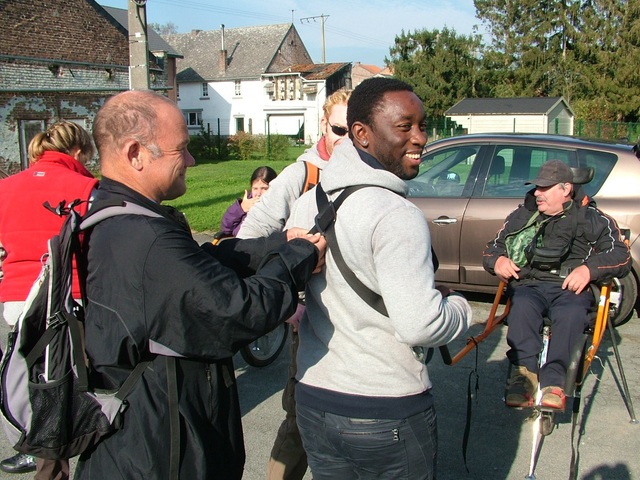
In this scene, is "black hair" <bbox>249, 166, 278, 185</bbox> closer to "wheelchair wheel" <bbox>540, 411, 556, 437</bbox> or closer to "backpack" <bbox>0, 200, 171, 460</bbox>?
"wheelchair wheel" <bbox>540, 411, 556, 437</bbox>

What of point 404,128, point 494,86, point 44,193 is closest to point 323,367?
point 404,128

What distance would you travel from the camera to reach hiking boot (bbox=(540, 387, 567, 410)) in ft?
12.0

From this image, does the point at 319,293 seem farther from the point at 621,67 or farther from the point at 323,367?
the point at 621,67

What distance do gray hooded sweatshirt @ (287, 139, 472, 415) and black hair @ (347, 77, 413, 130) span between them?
97mm

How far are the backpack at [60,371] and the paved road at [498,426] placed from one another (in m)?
2.15

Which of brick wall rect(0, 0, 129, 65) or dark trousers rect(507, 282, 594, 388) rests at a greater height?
brick wall rect(0, 0, 129, 65)

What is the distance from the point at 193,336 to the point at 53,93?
25.1m

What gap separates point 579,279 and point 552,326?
0.38 metres

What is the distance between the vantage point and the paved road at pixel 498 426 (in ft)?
12.5

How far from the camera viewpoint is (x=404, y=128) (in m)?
2.08

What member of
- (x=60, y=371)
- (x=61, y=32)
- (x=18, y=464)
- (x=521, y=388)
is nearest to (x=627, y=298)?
(x=521, y=388)

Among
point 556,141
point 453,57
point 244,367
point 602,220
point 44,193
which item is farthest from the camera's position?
point 453,57

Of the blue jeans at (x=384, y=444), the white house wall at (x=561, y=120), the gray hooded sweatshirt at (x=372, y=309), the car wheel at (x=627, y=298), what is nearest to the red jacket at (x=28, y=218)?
the gray hooded sweatshirt at (x=372, y=309)

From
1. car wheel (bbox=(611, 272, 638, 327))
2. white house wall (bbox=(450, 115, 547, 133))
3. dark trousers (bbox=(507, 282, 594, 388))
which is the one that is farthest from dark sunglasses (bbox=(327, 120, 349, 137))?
white house wall (bbox=(450, 115, 547, 133))
